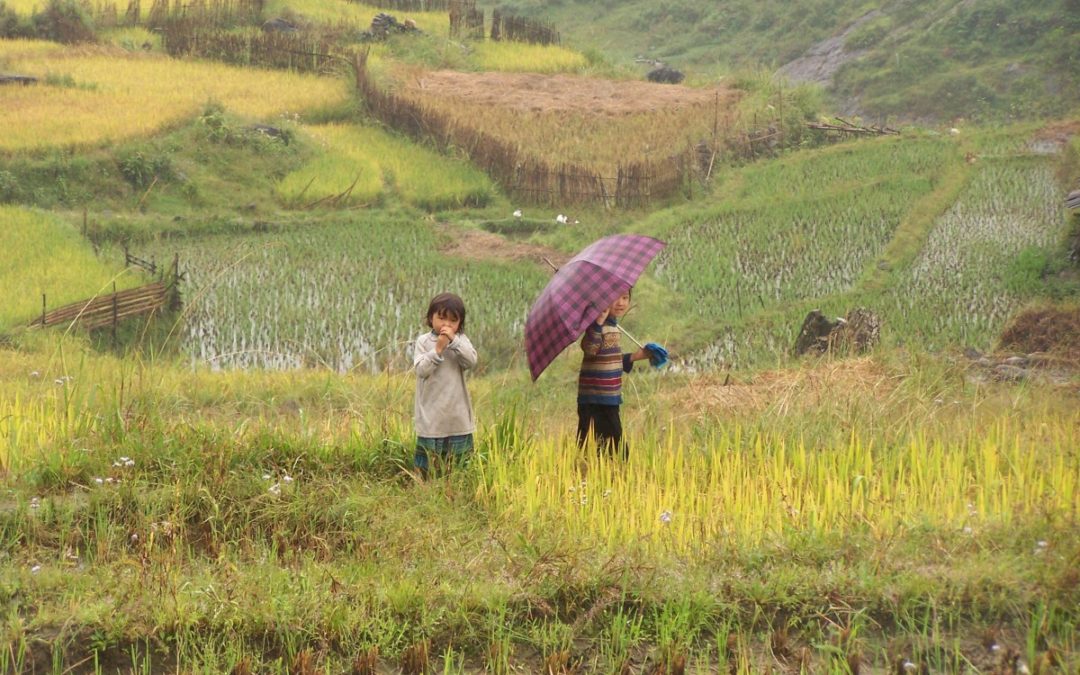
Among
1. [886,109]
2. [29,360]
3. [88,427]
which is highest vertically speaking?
[886,109]

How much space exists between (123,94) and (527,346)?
9301 mm

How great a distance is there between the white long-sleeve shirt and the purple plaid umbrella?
24 centimetres

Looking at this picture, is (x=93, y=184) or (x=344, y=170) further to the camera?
(x=344, y=170)

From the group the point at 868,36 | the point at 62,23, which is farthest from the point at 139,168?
the point at 868,36

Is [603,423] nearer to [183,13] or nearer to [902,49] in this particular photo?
[183,13]

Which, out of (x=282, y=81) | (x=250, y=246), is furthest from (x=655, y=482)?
(x=282, y=81)

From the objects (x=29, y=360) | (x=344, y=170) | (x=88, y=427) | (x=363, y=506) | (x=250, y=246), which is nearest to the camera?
(x=363, y=506)

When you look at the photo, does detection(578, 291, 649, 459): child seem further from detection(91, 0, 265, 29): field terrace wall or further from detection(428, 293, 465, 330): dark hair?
detection(91, 0, 265, 29): field terrace wall

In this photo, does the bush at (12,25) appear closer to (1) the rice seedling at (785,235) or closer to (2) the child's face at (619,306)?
(1) the rice seedling at (785,235)

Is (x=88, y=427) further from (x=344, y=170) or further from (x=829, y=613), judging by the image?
(x=344, y=170)

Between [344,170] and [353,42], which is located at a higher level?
[353,42]

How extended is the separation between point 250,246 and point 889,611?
7627mm

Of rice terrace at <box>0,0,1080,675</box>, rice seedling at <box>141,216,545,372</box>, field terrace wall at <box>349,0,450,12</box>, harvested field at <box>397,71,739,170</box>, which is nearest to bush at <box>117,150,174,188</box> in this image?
rice terrace at <box>0,0,1080,675</box>

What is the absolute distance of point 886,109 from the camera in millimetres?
15641
